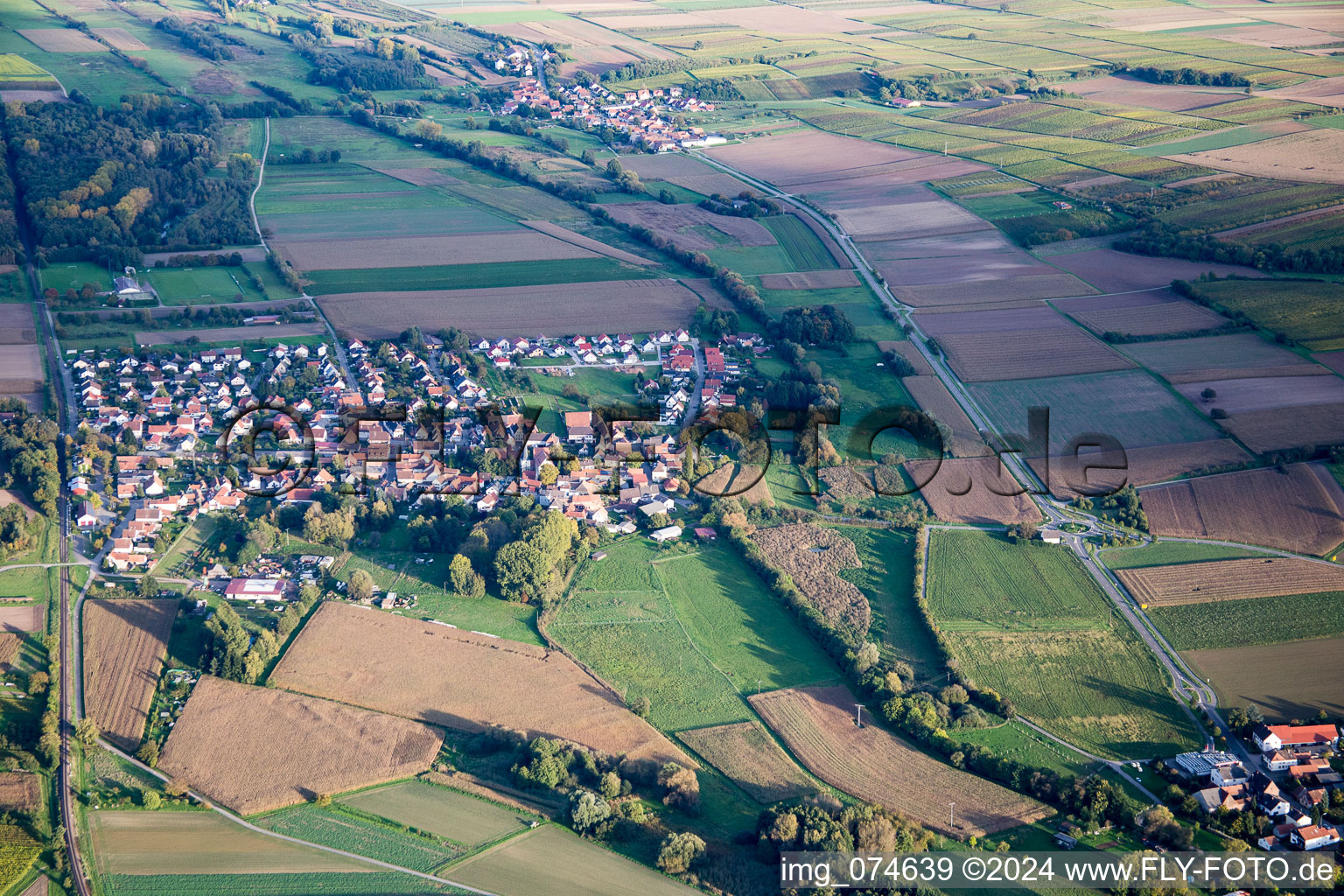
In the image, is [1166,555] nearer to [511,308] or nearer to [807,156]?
[511,308]

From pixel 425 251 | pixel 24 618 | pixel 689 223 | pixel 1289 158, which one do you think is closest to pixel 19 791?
pixel 24 618

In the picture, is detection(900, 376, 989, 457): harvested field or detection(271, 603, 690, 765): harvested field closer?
detection(271, 603, 690, 765): harvested field

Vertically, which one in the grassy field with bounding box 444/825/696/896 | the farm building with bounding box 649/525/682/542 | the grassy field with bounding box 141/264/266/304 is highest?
the farm building with bounding box 649/525/682/542

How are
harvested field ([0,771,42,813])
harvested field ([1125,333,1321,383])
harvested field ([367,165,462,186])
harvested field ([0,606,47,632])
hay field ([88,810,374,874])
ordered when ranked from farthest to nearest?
harvested field ([367,165,462,186]), harvested field ([1125,333,1321,383]), harvested field ([0,606,47,632]), harvested field ([0,771,42,813]), hay field ([88,810,374,874])

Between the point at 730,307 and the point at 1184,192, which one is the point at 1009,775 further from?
the point at 1184,192

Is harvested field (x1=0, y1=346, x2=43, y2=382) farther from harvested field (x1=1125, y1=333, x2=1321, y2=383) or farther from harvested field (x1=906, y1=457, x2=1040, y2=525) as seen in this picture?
harvested field (x1=1125, y1=333, x2=1321, y2=383)

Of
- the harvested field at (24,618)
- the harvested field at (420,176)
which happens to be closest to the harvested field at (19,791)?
the harvested field at (24,618)

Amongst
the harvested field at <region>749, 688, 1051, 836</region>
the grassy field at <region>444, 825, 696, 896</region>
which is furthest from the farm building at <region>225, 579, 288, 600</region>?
the harvested field at <region>749, 688, 1051, 836</region>

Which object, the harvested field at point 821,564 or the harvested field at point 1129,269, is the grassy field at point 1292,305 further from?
the harvested field at point 821,564
